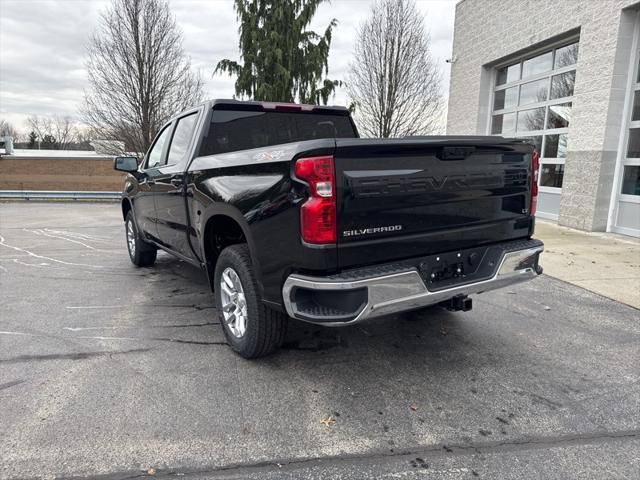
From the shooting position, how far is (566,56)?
428 inches

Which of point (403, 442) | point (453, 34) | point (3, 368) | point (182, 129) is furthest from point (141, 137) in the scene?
point (403, 442)

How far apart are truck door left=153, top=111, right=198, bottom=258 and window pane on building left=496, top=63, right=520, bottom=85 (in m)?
10.9

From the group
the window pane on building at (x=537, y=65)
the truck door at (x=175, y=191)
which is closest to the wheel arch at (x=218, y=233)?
the truck door at (x=175, y=191)

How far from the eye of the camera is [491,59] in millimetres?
13078

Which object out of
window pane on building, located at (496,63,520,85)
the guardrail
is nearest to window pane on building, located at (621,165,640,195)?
window pane on building, located at (496,63,520,85)

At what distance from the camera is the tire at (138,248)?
6316mm

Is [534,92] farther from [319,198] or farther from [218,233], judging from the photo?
[319,198]

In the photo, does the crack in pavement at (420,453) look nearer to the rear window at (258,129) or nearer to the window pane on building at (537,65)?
the rear window at (258,129)

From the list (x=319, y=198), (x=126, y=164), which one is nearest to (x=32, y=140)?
(x=126, y=164)

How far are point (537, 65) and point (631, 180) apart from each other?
13.9 feet

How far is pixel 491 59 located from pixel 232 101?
11035 millimetres

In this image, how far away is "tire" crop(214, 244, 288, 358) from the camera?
324cm

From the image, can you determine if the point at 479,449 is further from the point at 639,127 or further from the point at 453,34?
the point at 453,34

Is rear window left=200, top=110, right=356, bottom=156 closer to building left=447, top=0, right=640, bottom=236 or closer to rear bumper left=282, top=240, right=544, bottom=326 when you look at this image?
rear bumper left=282, top=240, right=544, bottom=326
